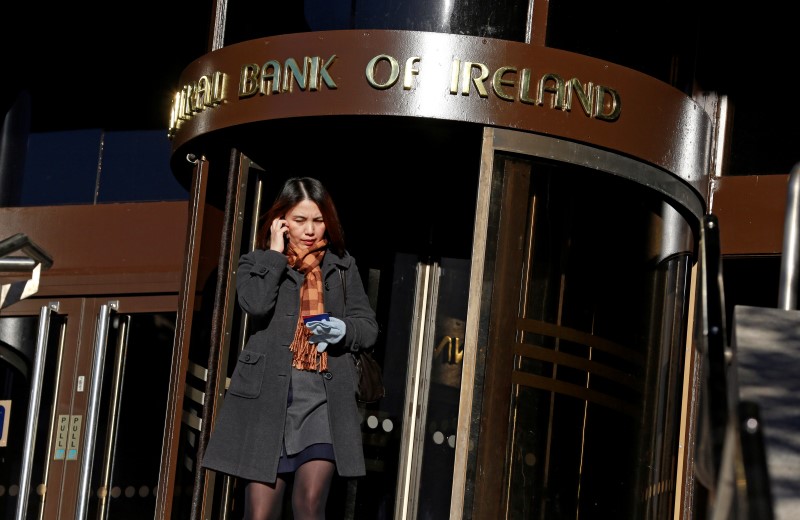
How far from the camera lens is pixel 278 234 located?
24.4 ft

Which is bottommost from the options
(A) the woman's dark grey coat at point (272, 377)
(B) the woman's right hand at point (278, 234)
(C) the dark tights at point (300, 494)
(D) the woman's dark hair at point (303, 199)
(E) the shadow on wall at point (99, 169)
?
(C) the dark tights at point (300, 494)

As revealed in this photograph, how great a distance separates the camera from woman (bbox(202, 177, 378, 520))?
702 centimetres

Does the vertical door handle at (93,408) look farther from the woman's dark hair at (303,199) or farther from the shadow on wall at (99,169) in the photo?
the woman's dark hair at (303,199)

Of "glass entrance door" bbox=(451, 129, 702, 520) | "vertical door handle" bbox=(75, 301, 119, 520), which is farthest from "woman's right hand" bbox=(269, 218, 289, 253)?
"vertical door handle" bbox=(75, 301, 119, 520)

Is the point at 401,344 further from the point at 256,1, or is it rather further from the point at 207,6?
the point at 207,6

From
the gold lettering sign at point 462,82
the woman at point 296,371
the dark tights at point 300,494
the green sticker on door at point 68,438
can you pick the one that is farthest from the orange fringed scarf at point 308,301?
the green sticker on door at point 68,438

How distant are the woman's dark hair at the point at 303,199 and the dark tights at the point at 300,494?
113cm

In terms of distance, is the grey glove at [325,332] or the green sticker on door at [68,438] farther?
the green sticker on door at [68,438]

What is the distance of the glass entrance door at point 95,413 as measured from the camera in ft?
31.5

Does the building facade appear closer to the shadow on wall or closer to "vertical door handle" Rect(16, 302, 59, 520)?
"vertical door handle" Rect(16, 302, 59, 520)

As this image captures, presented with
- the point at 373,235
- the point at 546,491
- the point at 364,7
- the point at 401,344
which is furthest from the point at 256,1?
the point at 546,491

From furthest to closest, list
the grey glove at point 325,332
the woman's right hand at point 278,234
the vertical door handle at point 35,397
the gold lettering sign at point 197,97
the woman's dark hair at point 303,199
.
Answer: the vertical door handle at point 35,397 < the gold lettering sign at point 197,97 < the woman's dark hair at point 303,199 < the woman's right hand at point 278,234 < the grey glove at point 325,332

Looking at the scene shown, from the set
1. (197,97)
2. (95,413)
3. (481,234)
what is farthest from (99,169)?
(481,234)

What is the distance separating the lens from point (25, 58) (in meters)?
11.1
